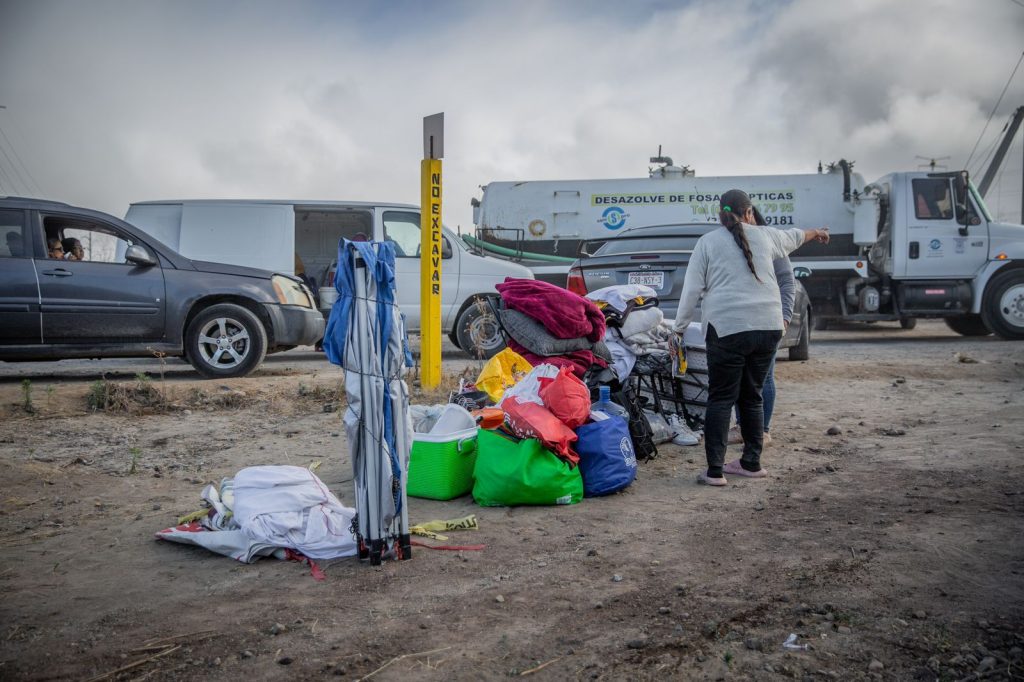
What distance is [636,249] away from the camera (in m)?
8.82

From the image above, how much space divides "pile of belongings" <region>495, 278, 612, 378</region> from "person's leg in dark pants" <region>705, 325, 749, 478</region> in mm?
1081

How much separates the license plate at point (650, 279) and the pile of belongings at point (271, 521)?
4668 mm

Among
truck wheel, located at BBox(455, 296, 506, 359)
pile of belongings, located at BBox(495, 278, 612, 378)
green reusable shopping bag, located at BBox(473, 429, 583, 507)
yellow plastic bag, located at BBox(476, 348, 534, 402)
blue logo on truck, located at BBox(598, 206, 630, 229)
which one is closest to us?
green reusable shopping bag, located at BBox(473, 429, 583, 507)

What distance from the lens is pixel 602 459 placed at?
4.72m

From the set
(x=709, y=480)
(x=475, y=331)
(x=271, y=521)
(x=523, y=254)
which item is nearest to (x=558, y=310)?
(x=709, y=480)

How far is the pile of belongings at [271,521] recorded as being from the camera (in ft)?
12.1

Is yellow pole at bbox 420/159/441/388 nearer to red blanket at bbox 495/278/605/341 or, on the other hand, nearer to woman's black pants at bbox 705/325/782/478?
red blanket at bbox 495/278/605/341

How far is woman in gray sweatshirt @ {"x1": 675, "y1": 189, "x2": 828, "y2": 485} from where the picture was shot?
16.0 feet

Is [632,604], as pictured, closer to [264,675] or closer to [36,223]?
[264,675]

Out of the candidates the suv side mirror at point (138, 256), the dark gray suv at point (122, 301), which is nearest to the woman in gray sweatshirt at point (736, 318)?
the dark gray suv at point (122, 301)

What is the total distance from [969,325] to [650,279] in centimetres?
984

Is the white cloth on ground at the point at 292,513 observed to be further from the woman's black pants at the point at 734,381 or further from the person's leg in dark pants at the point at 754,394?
the person's leg in dark pants at the point at 754,394

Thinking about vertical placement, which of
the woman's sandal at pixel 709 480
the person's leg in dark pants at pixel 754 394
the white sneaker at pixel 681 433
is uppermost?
the person's leg in dark pants at pixel 754 394

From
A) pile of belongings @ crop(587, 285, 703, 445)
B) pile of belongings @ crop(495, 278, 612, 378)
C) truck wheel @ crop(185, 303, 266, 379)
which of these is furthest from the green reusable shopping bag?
truck wheel @ crop(185, 303, 266, 379)
